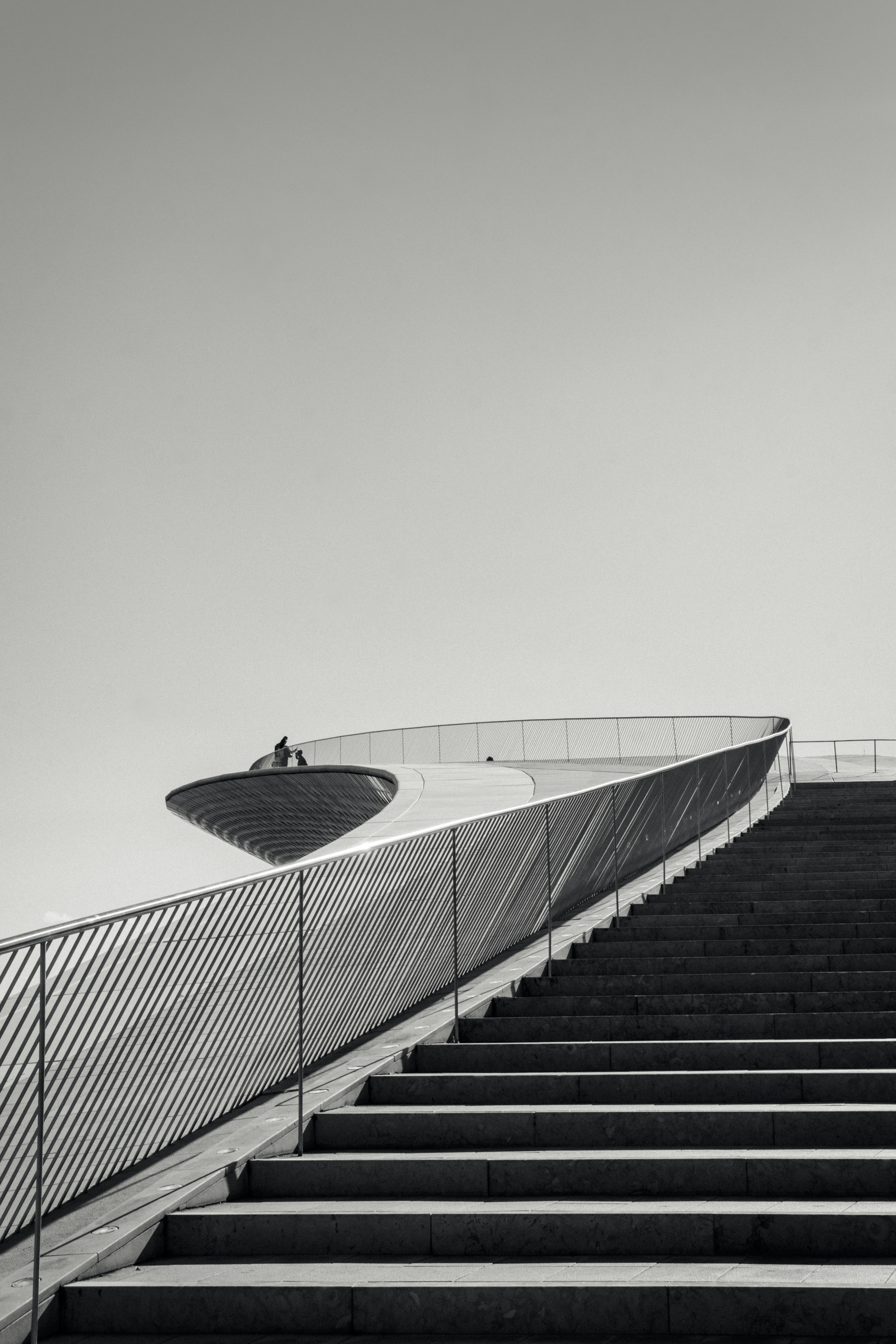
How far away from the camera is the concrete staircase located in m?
4.27

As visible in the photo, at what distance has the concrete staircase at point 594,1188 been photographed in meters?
4.27

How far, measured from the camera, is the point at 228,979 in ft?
18.8

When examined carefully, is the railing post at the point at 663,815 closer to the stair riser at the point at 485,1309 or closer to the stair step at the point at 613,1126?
A: the stair step at the point at 613,1126

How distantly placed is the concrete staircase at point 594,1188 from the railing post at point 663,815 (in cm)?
371

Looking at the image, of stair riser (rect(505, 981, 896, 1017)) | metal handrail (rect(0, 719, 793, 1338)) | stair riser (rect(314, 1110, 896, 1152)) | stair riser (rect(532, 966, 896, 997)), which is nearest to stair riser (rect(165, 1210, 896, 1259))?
metal handrail (rect(0, 719, 793, 1338))

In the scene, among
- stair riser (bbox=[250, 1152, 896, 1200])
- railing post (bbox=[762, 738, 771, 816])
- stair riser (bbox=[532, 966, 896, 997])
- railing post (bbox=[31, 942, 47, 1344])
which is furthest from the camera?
railing post (bbox=[762, 738, 771, 816])

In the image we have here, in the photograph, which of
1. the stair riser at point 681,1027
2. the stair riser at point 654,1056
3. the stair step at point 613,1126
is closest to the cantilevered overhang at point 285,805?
the stair riser at point 681,1027

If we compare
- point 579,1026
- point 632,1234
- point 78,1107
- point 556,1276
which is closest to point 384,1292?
point 556,1276

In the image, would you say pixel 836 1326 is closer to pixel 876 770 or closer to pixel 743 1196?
pixel 743 1196

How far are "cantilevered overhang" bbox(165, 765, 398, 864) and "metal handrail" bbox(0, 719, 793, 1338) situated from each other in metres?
16.6

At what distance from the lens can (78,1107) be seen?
16.1ft

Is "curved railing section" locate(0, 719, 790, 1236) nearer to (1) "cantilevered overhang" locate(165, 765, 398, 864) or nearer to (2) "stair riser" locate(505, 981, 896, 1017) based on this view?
(2) "stair riser" locate(505, 981, 896, 1017)

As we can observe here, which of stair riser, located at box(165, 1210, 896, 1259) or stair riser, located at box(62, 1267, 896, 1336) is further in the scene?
stair riser, located at box(165, 1210, 896, 1259)

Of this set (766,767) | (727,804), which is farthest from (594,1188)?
(766,767)
